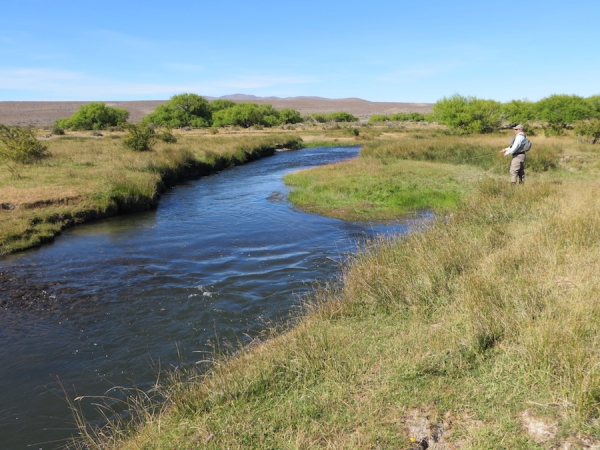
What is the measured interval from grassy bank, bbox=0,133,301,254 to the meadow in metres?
9.62

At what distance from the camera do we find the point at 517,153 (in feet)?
45.8

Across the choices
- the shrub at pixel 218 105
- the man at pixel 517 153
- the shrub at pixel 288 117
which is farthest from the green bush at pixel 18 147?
the shrub at pixel 218 105

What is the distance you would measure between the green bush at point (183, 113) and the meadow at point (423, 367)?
7484 cm

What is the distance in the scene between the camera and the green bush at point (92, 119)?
68000 millimetres

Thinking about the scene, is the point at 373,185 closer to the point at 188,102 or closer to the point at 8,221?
the point at 8,221

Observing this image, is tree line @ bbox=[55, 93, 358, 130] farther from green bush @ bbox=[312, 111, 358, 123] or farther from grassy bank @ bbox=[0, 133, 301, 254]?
grassy bank @ bbox=[0, 133, 301, 254]

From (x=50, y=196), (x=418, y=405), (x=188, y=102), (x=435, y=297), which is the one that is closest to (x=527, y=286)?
(x=435, y=297)

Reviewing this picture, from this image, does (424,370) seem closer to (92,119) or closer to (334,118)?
(92,119)

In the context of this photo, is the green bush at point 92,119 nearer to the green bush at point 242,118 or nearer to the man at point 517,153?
the green bush at point 242,118

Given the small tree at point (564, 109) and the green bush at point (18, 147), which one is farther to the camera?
the small tree at point (564, 109)

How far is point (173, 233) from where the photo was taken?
14109 mm

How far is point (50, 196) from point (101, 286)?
8.08m

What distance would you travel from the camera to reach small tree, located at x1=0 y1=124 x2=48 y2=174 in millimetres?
20922

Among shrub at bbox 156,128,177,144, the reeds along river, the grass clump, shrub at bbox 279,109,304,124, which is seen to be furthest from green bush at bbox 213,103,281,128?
the grass clump
